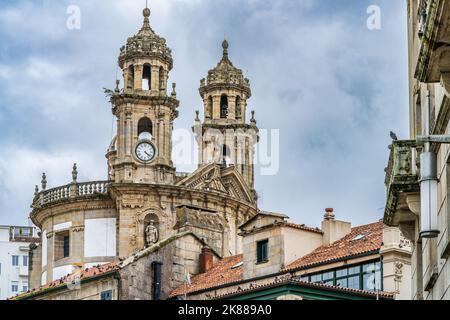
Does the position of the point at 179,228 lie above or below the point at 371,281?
above

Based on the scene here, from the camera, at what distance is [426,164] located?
22.1 meters

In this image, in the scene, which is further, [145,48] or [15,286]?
[15,286]

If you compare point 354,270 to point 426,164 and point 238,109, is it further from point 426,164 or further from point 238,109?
point 238,109

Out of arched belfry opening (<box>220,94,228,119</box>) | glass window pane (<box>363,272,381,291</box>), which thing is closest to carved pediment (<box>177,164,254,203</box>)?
arched belfry opening (<box>220,94,228,119</box>)

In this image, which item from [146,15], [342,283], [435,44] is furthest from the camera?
[146,15]

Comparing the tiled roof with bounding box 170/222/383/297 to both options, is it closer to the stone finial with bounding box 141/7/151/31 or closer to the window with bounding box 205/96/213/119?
the stone finial with bounding box 141/7/151/31

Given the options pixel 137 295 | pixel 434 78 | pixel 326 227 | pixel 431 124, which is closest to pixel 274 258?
pixel 326 227

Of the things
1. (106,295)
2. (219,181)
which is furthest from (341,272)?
(219,181)

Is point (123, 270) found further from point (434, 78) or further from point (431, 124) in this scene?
point (434, 78)

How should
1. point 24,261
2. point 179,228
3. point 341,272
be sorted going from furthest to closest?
1. point 24,261
2. point 179,228
3. point 341,272

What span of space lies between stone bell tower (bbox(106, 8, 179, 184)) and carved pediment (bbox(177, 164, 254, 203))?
4.85 feet

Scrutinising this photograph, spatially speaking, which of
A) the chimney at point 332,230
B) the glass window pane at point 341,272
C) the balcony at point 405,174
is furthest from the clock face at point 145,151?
the balcony at point 405,174

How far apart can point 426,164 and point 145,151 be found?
2528 inches

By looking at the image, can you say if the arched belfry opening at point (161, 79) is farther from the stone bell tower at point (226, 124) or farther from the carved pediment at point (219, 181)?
the stone bell tower at point (226, 124)
